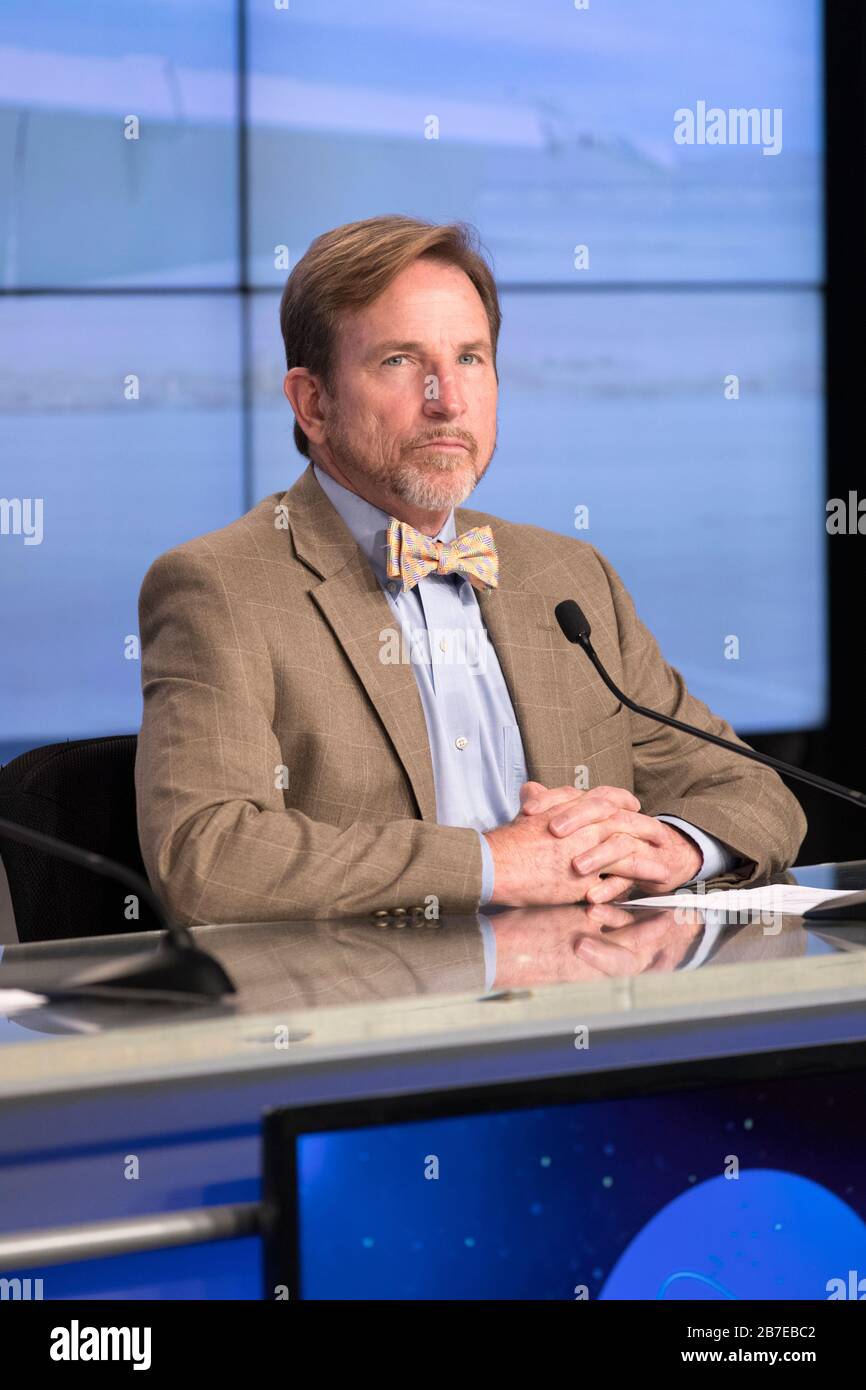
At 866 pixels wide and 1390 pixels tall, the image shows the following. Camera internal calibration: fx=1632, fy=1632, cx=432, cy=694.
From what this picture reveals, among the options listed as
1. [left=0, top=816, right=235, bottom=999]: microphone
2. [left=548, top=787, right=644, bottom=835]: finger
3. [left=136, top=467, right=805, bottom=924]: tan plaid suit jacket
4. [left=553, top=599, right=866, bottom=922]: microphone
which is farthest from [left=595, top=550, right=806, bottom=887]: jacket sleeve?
[left=0, top=816, right=235, bottom=999]: microphone

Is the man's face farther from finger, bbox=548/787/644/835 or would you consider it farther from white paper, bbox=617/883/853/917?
white paper, bbox=617/883/853/917

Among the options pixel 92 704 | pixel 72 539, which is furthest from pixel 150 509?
pixel 92 704

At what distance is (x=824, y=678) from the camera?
449 centimetres

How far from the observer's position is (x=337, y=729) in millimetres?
1923

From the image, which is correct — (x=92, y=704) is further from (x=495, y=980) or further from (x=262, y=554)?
(x=495, y=980)

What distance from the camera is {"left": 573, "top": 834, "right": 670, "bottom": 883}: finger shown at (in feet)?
5.74

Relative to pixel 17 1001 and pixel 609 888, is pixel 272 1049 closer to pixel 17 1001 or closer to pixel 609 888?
pixel 17 1001

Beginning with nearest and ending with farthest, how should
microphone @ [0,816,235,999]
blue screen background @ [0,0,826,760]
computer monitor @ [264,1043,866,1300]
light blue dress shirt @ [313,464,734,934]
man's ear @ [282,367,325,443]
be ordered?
computer monitor @ [264,1043,866,1300]
microphone @ [0,816,235,999]
light blue dress shirt @ [313,464,734,934]
man's ear @ [282,367,325,443]
blue screen background @ [0,0,826,760]

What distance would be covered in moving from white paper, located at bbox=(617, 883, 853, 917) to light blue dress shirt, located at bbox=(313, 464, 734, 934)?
1.04 feet

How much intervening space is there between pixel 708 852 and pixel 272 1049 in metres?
0.88

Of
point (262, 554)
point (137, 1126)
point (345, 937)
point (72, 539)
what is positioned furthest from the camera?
point (72, 539)

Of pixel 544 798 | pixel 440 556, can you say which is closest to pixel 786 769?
pixel 544 798

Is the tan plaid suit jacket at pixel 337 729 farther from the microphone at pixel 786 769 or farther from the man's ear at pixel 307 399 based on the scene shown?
the microphone at pixel 786 769

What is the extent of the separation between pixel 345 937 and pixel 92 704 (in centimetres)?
239
